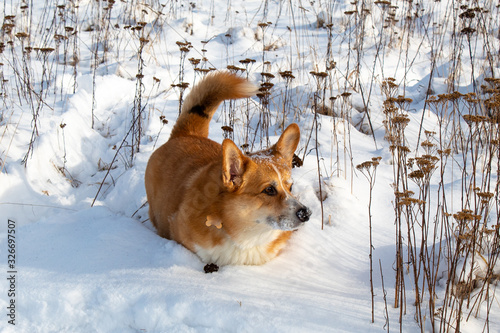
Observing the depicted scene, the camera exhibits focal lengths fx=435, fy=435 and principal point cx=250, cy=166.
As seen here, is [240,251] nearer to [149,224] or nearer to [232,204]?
[232,204]

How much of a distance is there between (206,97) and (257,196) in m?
1.24

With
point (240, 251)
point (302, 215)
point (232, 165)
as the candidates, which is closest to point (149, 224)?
point (240, 251)

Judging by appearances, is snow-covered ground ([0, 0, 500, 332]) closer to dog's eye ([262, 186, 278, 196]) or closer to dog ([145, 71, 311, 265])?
dog ([145, 71, 311, 265])

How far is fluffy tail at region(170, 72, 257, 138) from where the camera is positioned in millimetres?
3322

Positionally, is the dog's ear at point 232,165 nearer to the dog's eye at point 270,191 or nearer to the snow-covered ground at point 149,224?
the dog's eye at point 270,191

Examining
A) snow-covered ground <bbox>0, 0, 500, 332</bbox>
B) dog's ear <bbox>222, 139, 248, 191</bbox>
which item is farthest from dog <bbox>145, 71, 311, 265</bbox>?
snow-covered ground <bbox>0, 0, 500, 332</bbox>

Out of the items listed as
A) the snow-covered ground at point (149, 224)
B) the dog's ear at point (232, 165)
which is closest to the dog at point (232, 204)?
the dog's ear at point (232, 165)

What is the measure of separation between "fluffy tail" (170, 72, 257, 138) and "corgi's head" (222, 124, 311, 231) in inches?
34.0

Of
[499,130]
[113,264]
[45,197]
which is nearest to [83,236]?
[113,264]

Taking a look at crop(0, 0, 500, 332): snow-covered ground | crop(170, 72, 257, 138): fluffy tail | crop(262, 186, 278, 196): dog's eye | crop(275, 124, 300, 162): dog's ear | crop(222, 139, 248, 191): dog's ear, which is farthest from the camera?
crop(170, 72, 257, 138): fluffy tail

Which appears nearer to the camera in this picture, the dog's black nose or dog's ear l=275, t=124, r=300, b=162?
the dog's black nose

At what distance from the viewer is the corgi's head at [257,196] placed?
8.22 ft

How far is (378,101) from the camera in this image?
5.55 meters

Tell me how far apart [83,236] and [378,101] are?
4.03 m
